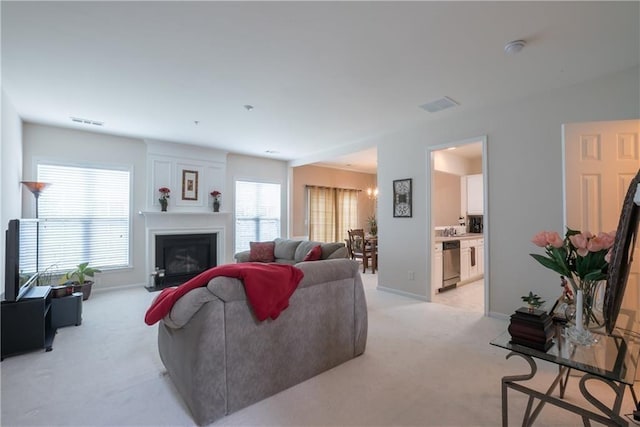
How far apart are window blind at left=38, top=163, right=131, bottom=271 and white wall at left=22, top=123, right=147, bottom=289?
12 centimetres

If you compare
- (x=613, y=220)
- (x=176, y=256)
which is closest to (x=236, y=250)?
(x=176, y=256)

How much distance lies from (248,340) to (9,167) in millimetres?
3646

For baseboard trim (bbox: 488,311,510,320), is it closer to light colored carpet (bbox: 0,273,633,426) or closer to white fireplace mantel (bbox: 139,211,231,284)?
light colored carpet (bbox: 0,273,633,426)

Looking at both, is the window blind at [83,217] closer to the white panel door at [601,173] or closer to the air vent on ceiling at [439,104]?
the air vent on ceiling at [439,104]

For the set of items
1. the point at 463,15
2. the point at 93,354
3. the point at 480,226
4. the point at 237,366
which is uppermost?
the point at 463,15

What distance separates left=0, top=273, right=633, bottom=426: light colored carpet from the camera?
1795 millimetres

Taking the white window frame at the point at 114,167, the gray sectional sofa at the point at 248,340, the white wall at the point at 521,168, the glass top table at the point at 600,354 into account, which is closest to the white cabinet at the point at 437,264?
the white wall at the point at 521,168

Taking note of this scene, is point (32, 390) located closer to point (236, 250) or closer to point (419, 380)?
point (419, 380)

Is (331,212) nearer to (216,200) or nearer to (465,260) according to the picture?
(216,200)

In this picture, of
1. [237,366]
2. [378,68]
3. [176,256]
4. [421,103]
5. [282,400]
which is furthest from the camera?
[176,256]

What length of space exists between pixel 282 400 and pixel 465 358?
1.64 metres

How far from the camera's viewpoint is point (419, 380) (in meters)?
2.21

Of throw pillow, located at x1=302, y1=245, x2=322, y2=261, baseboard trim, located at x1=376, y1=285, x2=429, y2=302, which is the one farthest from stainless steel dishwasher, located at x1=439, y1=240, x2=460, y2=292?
throw pillow, located at x1=302, y1=245, x2=322, y2=261

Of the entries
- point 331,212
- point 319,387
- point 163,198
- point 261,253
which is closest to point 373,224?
point 331,212
